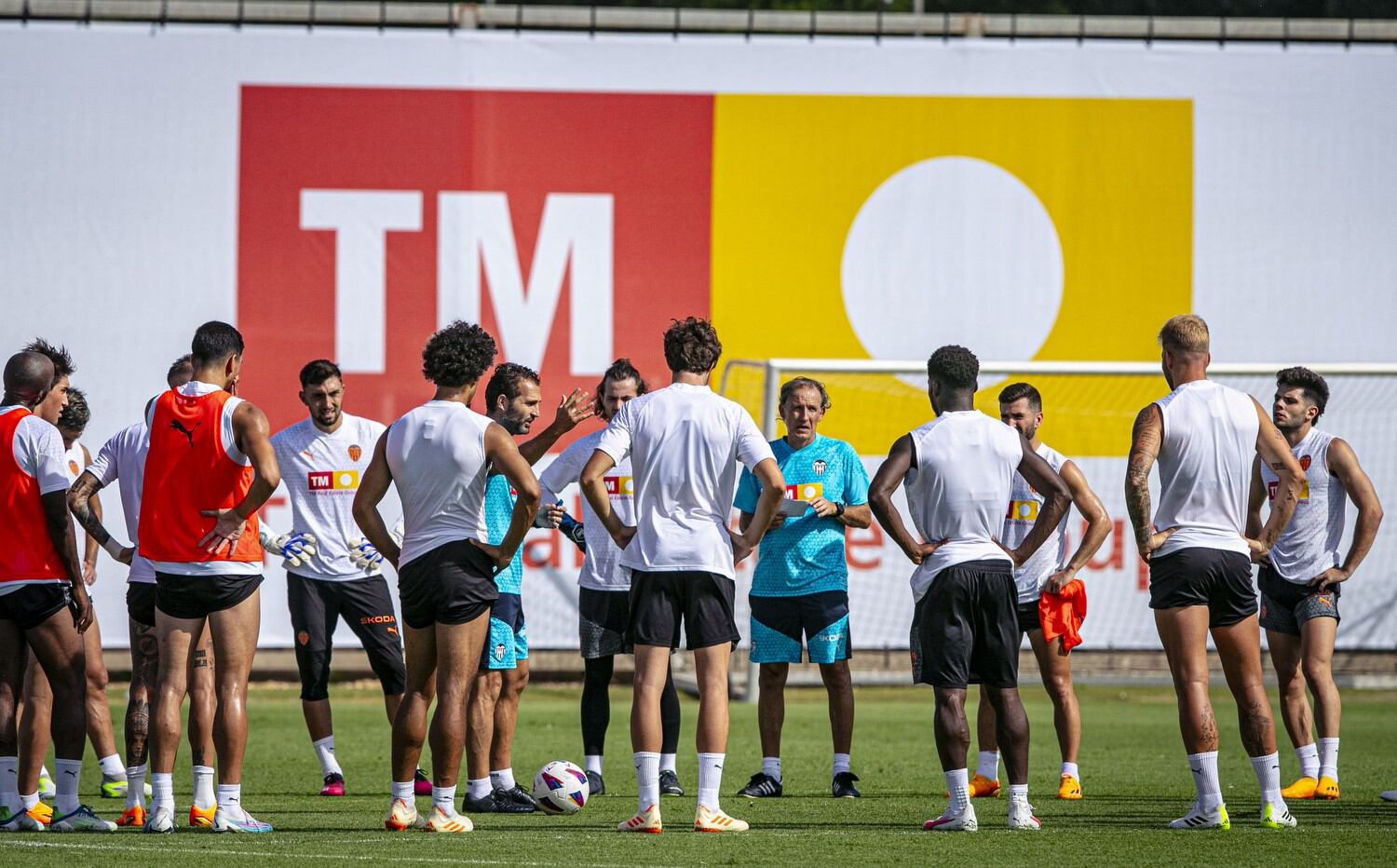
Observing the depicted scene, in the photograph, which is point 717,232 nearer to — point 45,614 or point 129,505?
point 129,505

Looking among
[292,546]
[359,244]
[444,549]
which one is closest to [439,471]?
[444,549]

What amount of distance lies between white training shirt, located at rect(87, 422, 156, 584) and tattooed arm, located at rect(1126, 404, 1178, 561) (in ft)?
15.4

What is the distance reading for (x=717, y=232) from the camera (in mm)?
16844

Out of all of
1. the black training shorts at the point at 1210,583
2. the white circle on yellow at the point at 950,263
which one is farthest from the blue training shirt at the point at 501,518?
the white circle on yellow at the point at 950,263

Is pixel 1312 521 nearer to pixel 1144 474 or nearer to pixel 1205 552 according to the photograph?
pixel 1205 552

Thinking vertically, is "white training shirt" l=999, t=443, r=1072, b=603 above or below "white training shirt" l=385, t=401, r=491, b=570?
below

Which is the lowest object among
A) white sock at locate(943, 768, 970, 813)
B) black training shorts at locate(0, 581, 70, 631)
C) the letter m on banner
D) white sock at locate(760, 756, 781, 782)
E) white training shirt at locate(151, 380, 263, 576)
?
white sock at locate(760, 756, 781, 782)

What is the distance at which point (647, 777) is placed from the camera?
6.88 meters

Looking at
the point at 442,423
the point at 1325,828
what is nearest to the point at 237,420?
the point at 442,423

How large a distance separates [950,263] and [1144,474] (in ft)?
33.4

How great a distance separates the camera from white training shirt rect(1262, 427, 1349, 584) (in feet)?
28.8

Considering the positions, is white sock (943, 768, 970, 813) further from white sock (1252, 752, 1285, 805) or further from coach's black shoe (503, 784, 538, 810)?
coach's black shoe (503, 784, 538, 810)

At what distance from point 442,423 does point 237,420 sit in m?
0.93

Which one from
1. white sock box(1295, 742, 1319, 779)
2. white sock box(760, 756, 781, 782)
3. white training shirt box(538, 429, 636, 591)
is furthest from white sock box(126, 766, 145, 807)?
white sock box(1295, 742, 1319, 779)
